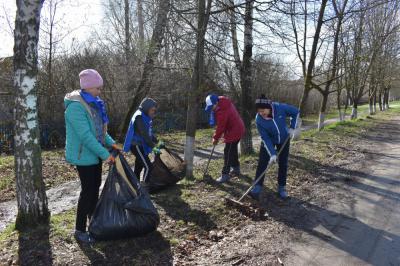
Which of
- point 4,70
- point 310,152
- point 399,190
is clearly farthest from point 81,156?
point 4,70

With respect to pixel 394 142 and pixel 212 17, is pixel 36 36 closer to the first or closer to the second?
pixel 212 17

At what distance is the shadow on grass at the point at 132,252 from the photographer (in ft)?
12.7

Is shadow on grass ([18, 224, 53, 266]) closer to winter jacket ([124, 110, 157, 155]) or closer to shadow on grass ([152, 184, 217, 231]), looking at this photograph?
shadow on grass ([152, 184, 217, 231])

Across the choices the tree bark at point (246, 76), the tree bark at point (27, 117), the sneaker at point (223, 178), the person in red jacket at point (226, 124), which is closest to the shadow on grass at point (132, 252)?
the tree bark at point (27, 117)

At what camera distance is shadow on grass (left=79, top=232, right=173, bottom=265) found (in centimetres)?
388

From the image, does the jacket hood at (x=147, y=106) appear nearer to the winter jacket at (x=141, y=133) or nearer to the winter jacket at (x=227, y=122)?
the winter jacket at (x=141, y=133)

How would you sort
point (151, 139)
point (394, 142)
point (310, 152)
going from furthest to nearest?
point (394, 142)
point (310, 152)
point (151, 139)

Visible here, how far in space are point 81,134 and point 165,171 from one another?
2540 mm

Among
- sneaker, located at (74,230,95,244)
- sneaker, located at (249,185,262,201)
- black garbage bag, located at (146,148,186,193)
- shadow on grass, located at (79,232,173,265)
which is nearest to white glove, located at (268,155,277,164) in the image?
sneaker, located at (249,185,262,201)

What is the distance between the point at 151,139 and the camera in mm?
5891

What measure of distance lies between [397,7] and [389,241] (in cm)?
2384

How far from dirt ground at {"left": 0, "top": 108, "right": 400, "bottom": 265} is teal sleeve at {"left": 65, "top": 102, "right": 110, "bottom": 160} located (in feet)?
3.45

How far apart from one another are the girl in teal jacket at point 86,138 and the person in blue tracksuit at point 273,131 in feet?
7.64

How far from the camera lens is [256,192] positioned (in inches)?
233
